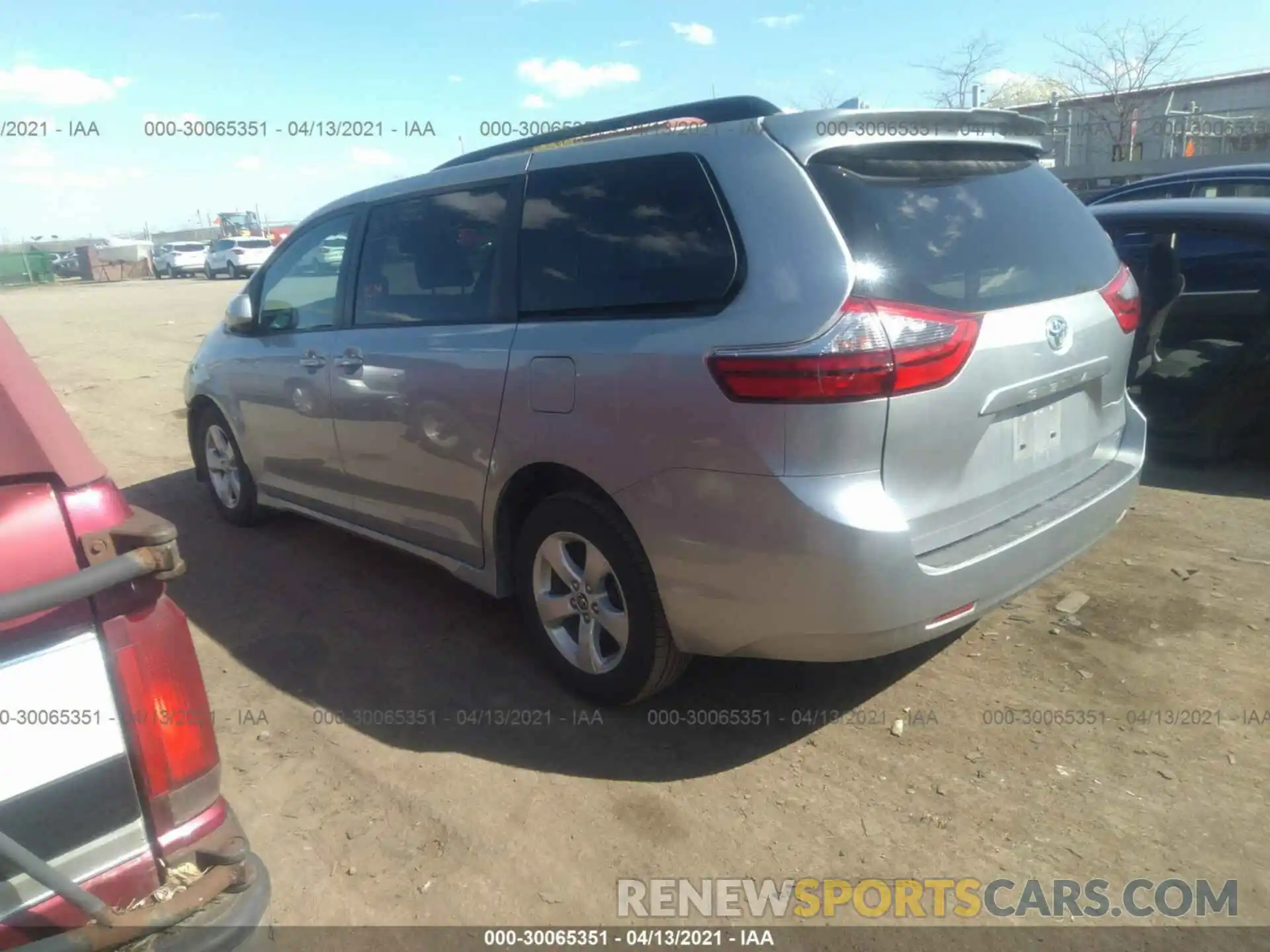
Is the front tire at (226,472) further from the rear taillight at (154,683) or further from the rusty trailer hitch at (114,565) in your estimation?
the rusty trailer hitch at (114,565)

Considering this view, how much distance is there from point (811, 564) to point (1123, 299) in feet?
5.84

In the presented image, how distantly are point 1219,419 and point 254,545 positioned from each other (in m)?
5.64

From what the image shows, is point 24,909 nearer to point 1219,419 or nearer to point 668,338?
point 668,338

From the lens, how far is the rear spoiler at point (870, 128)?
2.75 meters

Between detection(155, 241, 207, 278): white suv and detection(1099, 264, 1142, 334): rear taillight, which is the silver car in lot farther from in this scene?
detection(155, 241, 207, 278): white suv

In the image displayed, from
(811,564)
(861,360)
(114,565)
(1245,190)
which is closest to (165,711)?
(114,565)

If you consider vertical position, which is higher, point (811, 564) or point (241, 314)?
point (241, 314)

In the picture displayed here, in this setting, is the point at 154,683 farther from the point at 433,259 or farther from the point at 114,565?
the point at 433,259

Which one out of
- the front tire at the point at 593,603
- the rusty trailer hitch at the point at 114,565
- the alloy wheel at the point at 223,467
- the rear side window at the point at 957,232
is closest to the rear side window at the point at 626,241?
the rear side window at the point at 957,232

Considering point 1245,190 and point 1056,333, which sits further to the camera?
point 1245,190

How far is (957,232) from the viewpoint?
2.86 meters

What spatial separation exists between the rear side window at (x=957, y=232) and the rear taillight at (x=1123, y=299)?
0.06 m

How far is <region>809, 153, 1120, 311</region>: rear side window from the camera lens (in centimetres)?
265

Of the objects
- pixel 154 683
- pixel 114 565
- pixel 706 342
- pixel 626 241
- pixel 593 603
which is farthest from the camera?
pixel 593 603
